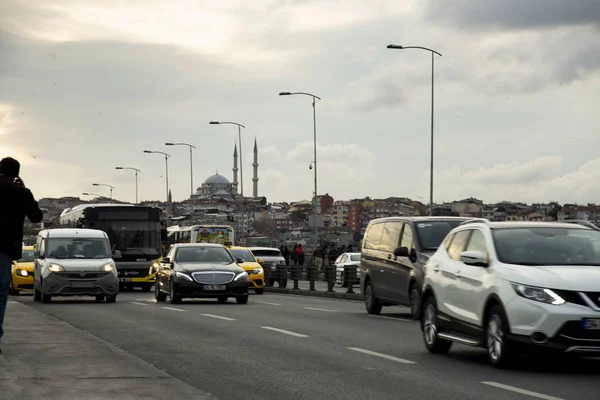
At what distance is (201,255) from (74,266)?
10.1ft

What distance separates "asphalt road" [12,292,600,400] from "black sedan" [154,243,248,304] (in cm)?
621

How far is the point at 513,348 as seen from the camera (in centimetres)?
1199

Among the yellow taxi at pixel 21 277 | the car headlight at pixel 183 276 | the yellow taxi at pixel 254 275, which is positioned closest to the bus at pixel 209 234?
the yellow taxi at pixel 254 275

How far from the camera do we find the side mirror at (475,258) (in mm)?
12852

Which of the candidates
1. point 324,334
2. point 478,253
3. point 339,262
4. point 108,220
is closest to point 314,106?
point 339,262

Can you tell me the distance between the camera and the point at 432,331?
14.5m

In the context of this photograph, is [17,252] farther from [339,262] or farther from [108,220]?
[339,262]

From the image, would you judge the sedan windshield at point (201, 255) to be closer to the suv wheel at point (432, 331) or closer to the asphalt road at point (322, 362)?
the asphalt road at point (322, 362)

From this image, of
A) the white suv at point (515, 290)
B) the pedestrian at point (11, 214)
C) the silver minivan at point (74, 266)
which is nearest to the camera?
the white suv at point (515, 290)

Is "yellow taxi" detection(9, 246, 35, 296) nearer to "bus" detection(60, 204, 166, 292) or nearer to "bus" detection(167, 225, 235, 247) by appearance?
"bus" detection(60, 204, 166, 292)

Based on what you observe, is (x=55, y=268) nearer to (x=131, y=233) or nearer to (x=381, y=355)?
(x=131, y=233)

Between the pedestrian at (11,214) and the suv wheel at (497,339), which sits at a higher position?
the pedestrian at (11,214)

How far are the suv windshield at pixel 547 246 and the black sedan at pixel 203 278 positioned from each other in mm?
15936

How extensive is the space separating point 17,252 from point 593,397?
5.49m
